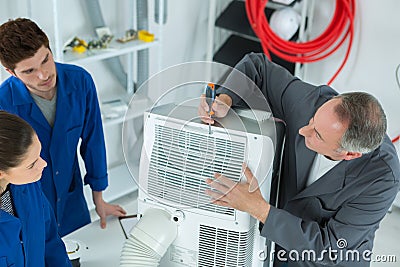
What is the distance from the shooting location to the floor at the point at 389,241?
2.69 metres

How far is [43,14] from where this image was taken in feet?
8.79

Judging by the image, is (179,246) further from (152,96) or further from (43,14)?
(43,14)

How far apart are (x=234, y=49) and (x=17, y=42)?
2.15 metres

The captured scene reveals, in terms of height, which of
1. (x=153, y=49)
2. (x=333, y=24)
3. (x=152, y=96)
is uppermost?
(x=152, y=96)

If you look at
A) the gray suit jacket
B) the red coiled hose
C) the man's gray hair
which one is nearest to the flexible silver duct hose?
the gray suit jacket

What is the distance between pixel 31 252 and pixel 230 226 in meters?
0.51

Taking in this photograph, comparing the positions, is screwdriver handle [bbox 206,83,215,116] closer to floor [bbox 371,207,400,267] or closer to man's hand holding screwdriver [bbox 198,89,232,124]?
man's hand holding screwdriver [bbox 198,89,232,124]

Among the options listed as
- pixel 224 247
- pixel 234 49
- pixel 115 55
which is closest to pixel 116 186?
pixel 115 55

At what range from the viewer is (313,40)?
10.3ft

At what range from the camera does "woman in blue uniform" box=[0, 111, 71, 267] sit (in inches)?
44.9

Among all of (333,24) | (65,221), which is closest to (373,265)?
(333,24)

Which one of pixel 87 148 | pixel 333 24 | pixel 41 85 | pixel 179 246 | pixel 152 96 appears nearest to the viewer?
pixel 152 96

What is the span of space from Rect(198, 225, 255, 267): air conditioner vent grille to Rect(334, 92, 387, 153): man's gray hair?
34 cm

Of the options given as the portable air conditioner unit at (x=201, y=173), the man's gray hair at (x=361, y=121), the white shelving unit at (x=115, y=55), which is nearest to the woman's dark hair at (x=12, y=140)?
the portable air conditioner unit at (x=201, y=173)
